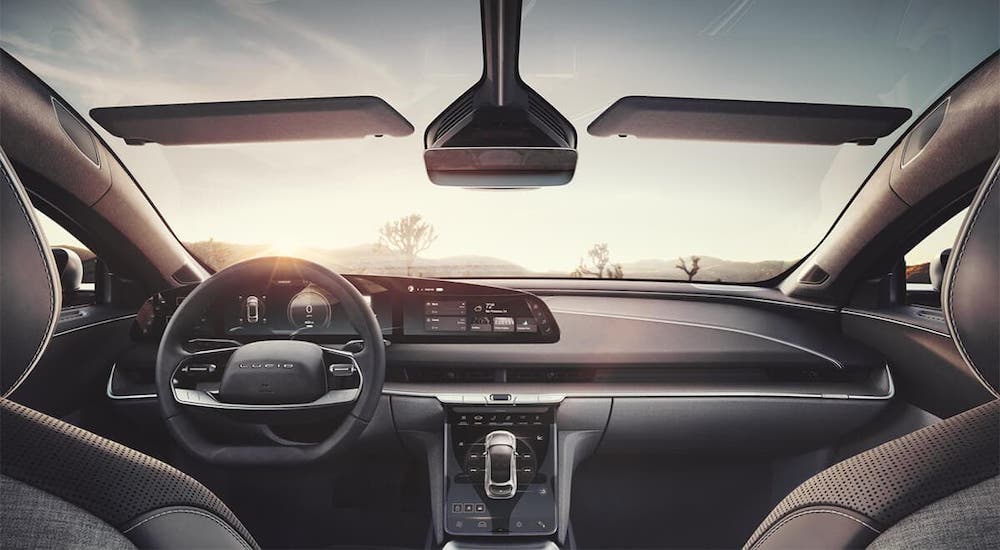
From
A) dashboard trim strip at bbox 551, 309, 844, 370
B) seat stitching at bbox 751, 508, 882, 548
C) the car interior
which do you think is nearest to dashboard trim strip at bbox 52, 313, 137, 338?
the car interior

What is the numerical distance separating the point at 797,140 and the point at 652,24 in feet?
2.77

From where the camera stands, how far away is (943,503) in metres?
0.97

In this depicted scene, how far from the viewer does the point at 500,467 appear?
9.29 feet

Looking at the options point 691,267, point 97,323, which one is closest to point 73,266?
point 97,323

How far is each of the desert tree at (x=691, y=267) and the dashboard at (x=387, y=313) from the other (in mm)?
1056

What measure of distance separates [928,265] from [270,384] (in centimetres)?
261

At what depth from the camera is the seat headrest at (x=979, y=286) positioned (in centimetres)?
99

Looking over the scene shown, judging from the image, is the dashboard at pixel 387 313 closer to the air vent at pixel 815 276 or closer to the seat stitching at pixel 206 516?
the air vent at pixel 815 276

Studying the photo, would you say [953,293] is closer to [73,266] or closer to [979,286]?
[979,286]

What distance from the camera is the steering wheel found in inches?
92.3

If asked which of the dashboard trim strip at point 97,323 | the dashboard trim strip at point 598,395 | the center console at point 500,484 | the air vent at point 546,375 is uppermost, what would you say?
the dashboard trim strip at point 97,323

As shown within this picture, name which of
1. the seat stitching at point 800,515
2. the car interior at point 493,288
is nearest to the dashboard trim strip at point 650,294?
the car interior at point 493,288

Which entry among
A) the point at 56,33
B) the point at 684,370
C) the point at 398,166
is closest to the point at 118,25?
the point at 56,33

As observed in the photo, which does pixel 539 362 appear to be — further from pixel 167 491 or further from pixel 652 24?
pixel 167 491
